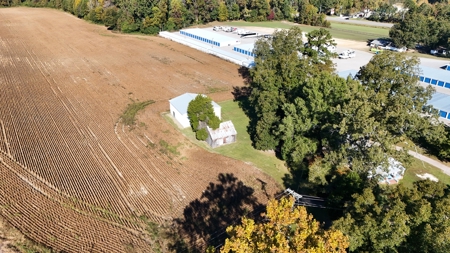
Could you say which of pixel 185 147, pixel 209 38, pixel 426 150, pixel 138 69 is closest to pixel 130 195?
pixel 185 147

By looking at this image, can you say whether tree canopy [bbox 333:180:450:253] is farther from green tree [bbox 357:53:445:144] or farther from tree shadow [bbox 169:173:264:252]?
tree shadow [bbox 169:173:264:252]

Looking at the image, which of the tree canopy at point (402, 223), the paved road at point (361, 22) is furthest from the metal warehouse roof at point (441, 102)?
the paved road at point (361, 22)

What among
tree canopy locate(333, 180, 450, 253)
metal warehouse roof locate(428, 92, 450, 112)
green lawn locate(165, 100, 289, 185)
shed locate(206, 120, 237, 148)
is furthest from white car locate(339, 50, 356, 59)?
tree canopy locate(333, 180, 450, 253)

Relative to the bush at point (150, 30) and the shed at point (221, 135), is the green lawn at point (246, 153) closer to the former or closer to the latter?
the shed at point (221, 135)

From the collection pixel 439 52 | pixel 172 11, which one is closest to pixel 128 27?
pixel 172 11

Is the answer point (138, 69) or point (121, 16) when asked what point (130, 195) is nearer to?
point (138, 69)
